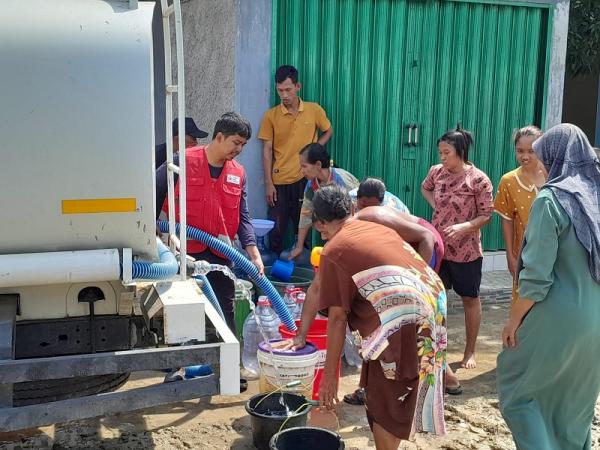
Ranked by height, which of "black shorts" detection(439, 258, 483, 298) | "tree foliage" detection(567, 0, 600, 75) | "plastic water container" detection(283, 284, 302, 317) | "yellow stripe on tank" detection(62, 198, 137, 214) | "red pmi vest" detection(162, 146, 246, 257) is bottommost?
"plastic water container" detection(283, 284, 302, 317)

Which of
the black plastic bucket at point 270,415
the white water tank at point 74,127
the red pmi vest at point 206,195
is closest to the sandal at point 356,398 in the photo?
the black plastic bucket at point 270,415

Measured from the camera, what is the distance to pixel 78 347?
3.49 meters

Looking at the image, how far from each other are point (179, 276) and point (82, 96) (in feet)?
3.16

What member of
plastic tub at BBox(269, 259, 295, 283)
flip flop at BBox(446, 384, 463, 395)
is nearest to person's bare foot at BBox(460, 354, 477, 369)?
flip flop at BBox(446, 384, 463, 395)

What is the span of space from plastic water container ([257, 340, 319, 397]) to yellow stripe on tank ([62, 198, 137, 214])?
1.57 m

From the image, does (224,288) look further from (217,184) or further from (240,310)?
(240,310)

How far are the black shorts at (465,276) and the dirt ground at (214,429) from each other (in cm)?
72

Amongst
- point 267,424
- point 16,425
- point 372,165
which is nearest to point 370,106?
point 372,165

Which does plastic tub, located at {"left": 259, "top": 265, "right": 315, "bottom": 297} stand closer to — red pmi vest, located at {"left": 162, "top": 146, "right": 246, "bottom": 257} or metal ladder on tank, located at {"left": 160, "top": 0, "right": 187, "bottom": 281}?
red pmi vest, located at {"left": 162, "top": 146, "right": 246, "bottom": 257}

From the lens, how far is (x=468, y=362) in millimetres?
5711

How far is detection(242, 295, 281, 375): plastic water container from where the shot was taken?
559 cm

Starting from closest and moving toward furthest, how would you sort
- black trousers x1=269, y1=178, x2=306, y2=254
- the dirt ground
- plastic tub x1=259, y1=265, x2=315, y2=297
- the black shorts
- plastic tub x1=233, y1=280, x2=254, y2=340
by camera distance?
the dirt ground
the black shorts
plastic tub x1=233, y1=280, x2=254, y2=340
plastic tub x1=259, y1=265, x2=315, y2=297
black trousers x1=269, y1=178, x2=306, y2=254

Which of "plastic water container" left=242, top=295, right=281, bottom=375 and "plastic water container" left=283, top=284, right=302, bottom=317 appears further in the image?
"plastic water container" left=283, top=284, right=302, bottom=317

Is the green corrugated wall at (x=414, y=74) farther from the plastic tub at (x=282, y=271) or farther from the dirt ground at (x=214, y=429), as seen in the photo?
the dirt ground at (x=214, y=429)
